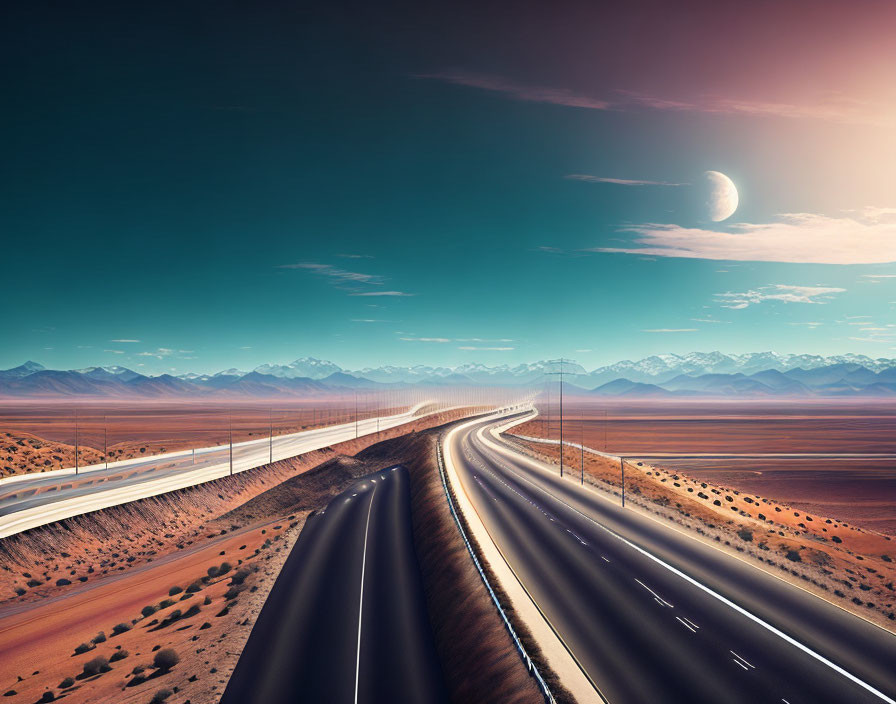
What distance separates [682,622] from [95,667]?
24882 millimetres

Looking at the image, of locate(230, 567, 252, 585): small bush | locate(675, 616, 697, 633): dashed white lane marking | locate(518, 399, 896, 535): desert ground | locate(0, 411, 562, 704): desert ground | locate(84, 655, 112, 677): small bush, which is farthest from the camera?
locate(518, 399, 896, 535): desert ground

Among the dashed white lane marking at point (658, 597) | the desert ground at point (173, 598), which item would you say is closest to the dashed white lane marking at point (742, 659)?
the dashed white lane marking at point (658, 597)

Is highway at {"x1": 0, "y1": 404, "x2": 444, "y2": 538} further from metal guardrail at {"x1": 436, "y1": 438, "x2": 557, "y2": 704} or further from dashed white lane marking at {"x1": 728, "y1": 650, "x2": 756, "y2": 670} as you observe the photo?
dashed white lane marking at {"x1": 728, "y1": 650, "x2": 756, "y2": 670}

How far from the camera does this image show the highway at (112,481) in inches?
1650

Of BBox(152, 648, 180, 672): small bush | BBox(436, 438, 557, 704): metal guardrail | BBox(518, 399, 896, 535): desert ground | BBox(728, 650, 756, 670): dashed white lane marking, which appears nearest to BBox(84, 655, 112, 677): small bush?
BBox(152, 648, 180, 672): small bush

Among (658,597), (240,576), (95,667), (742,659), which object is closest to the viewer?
(742,659)

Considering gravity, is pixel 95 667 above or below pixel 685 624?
below

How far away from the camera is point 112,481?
55.2 metres

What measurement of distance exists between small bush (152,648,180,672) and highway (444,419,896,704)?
15347mm

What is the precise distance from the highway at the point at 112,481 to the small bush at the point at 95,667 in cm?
2163

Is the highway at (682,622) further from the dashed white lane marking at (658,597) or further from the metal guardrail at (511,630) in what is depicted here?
the metal guardrail at (511,630)

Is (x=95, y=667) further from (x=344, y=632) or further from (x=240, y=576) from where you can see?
(x=344, y=632)

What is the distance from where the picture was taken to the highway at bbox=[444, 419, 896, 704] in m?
15.2

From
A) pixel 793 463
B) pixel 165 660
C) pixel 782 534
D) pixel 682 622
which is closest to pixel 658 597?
pixel 682 622
